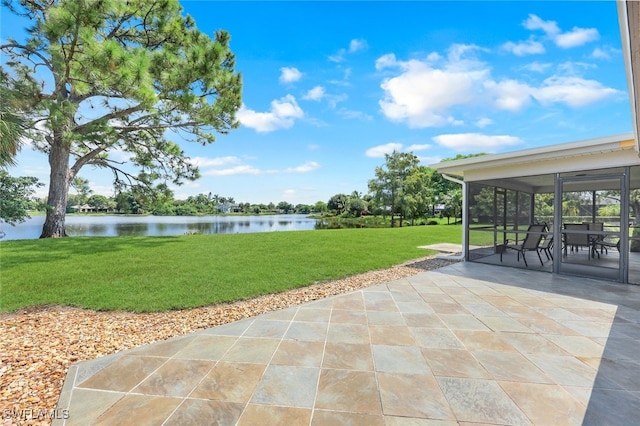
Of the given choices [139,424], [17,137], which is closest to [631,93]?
[139,424]

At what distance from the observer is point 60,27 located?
6.54 metres

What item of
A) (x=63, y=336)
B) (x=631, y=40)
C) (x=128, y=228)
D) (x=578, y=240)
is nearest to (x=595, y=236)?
(x=578, y=240)

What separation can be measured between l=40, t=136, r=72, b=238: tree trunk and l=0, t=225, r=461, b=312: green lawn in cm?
210

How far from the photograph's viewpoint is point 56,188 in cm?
1001

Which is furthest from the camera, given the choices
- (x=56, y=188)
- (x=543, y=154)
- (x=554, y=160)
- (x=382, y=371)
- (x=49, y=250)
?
(x=56, y=188)

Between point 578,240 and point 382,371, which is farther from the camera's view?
point 578,240

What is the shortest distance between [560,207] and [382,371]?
614 cm

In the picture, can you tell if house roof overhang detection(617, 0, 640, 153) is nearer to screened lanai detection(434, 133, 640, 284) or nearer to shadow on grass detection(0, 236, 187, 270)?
screened lanai detection(434, 133, 640, 284)

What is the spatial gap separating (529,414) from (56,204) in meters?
14.1

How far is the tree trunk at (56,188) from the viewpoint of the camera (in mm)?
9930

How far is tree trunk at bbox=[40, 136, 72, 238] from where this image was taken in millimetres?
9930

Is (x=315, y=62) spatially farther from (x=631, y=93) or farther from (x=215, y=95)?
(x=631, y=93)

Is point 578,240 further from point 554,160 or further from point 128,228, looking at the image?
point 128,228

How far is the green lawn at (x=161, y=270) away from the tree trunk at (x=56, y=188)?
2103mm
